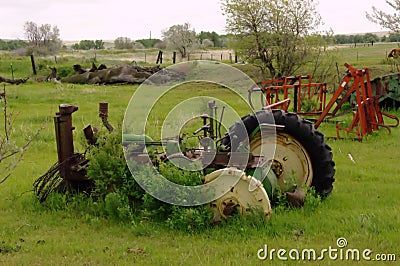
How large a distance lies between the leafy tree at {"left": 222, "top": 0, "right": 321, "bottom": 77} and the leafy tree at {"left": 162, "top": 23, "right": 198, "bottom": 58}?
968 inches

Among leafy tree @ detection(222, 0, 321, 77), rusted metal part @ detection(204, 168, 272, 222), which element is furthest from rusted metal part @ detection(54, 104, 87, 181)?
leafy tree @ detection(222, 0, 321, 77)

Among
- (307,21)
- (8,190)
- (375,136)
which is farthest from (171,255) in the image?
(307,21)

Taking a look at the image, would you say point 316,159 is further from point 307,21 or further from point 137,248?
point 307,21

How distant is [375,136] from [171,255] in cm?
750

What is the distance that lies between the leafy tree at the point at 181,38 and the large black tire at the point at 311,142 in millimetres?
45203

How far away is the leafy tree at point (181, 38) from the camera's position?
174ft

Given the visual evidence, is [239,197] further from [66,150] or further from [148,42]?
[148,42]

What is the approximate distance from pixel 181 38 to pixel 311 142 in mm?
49614

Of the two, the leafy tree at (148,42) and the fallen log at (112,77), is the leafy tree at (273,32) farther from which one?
the leafy tree at (148,42)


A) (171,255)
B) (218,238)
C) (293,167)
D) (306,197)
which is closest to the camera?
(171,255)

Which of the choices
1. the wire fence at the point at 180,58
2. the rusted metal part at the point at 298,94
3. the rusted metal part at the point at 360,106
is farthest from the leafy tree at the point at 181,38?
the rusted metal part at the point at 360,106

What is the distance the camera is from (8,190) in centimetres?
713

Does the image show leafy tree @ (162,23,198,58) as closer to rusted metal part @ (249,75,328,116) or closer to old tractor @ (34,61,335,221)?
rusted metal part @ (249,75,328,116)

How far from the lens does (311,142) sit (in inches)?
246
